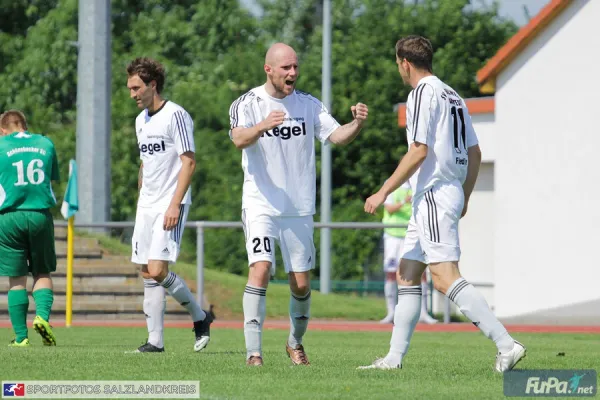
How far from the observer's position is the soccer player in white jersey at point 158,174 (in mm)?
11609

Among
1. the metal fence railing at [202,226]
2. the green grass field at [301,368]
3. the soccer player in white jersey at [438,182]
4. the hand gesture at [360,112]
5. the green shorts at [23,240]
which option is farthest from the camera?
the metal fence railing at [202,226]

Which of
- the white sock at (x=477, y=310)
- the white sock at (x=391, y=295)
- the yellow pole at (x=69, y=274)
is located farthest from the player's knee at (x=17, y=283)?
the white sock at (x=391, y=295)

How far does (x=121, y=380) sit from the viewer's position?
27.8 ft

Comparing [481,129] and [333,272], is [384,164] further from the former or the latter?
[481,129]

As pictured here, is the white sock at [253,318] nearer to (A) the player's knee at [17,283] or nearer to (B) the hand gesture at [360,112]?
(B) the hand gesture at [360,112]

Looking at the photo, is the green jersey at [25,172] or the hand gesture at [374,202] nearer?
the hand gesture at [374,202]

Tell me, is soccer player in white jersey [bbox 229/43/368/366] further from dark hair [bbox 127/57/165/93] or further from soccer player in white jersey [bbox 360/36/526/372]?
dark hair [bbox 127/57/165/93]

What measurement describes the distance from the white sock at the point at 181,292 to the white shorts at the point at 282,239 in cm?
205

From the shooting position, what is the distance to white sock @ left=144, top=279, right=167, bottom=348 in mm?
11867

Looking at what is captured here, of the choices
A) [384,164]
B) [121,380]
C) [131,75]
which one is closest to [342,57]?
[384,164]

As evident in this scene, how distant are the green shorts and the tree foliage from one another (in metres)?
26.8

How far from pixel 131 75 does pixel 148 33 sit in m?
36.6

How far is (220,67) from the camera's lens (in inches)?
1843

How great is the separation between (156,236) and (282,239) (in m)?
1.86
